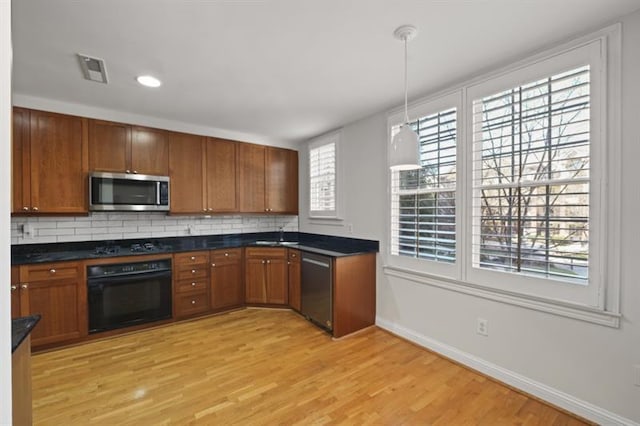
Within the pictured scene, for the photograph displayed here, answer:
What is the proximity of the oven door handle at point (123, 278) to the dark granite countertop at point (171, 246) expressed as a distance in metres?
0.23

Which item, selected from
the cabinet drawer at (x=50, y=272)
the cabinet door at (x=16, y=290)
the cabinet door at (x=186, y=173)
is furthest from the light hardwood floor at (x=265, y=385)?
the cabinet door at (x=186, y=173)

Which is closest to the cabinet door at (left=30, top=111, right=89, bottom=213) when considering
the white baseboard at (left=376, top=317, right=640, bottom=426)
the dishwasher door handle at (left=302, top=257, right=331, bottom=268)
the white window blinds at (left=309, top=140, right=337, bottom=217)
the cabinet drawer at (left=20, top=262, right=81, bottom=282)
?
the cabinet drawer at (left=20, top=262, right=81, bottom=282)

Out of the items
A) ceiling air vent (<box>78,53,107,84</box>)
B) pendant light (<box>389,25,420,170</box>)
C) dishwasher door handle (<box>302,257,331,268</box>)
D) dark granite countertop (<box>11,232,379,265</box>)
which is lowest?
dishwasher door handle (<box>302,257,331,268</box>)

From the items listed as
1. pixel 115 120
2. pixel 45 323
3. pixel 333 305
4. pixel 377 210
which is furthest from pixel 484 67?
pixel 45 323

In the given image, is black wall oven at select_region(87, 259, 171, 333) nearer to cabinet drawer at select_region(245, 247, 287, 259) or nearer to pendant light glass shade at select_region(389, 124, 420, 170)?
cabinet drawer at select_region(245, 247, 287, 259)

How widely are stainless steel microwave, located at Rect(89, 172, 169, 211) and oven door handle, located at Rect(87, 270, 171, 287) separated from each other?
734 millimetres

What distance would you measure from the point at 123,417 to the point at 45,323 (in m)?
1.59

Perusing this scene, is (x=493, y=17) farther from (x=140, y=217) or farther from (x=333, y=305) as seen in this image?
(x=140, y=217)

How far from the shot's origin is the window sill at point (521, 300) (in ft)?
6.05

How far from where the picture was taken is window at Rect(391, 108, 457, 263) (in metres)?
2.66

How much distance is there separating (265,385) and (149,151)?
9.54ft

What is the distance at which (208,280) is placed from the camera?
368 cm

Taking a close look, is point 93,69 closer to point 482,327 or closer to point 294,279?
point 294,279

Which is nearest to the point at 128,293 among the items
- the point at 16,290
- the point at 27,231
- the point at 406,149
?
the point at 16,290
